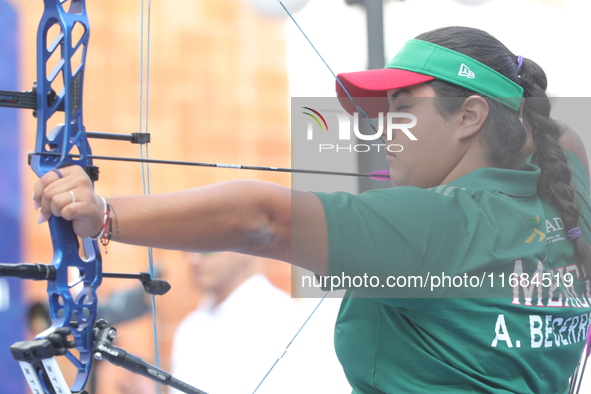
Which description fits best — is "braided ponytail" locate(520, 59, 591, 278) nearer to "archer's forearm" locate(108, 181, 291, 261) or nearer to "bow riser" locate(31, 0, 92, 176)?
"archer's forearm" locate(108, 181, 291, 261)

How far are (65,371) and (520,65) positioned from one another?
5.19 feet

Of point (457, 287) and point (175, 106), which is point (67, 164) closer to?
point (457, 287)

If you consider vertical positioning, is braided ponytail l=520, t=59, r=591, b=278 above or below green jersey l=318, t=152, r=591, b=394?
above

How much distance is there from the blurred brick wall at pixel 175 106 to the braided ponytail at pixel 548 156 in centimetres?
127

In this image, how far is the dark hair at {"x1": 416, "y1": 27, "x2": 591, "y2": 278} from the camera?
3.33 feet

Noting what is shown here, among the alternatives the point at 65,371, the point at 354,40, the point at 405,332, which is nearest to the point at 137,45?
the point at 354,40

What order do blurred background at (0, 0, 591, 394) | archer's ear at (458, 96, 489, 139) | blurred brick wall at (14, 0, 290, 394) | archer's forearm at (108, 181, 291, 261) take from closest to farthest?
archer's forearm at (108, 181, 291, 261) < archer's ear at (458, 96, 489, 139) < blurred background at (0, 0, 591, 394) < blurred brick wall at (14, 0, 290, 394)

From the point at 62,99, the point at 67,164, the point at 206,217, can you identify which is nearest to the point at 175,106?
the point at 62,99

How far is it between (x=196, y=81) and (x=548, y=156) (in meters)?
1.68

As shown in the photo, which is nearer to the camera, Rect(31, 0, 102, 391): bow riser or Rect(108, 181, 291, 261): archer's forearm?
Rect(108, 181, 291, 261): archer's forearm

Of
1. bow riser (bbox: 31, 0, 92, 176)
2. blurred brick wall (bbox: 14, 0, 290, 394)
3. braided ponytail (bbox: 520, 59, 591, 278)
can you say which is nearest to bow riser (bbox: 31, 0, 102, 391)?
bow riser (bbox: 31, 0, 92, 176)

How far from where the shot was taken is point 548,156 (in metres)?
1.09

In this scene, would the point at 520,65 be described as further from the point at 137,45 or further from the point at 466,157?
the point at 137,45

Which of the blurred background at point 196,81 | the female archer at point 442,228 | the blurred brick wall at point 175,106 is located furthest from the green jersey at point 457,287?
the blurred brick wall at point 175,106
